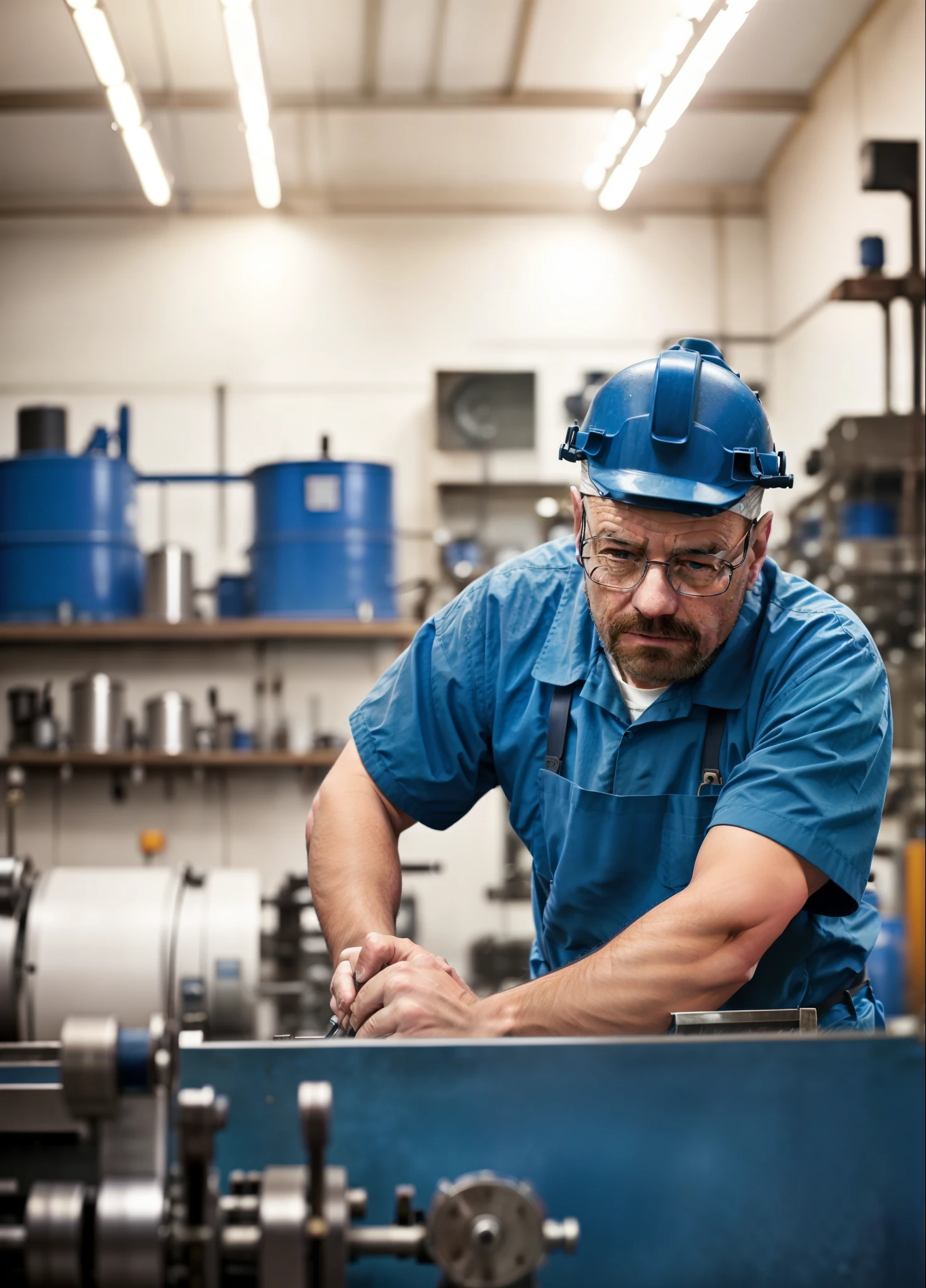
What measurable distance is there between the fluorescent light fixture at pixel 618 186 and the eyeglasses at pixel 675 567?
308cm

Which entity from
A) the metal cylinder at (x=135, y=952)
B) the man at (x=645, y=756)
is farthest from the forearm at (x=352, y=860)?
the metal cylinder at (x=135, y=952)

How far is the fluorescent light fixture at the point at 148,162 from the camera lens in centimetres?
392

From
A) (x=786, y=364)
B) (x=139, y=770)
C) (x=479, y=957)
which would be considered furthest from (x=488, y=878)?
(x=786, y=364)

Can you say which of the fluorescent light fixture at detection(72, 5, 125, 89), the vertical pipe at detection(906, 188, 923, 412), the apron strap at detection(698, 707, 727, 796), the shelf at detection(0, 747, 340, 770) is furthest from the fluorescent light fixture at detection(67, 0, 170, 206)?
the apron strap at detection(698, 707, 727, 796)

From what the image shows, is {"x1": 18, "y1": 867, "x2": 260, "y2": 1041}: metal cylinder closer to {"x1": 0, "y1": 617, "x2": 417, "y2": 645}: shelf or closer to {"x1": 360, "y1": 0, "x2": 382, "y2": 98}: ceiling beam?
{"x1": 0, "y1": 617, "x2": 417, "y2": 645}: shelf

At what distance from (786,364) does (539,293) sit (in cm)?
109

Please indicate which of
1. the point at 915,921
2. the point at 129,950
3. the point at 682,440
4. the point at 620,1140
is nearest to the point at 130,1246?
the point at 620,1140

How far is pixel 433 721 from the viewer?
1571 millimetres

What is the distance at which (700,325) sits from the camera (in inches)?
217

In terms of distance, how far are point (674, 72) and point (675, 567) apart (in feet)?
8.31

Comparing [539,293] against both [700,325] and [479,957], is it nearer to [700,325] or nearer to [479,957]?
[700,325]

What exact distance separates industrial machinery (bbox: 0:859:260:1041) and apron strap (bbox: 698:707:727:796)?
73.3 inches

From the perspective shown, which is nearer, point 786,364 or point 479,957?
point 479,957

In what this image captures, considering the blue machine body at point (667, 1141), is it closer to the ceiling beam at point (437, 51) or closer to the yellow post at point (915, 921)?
the yellow post at point (915, 921)
